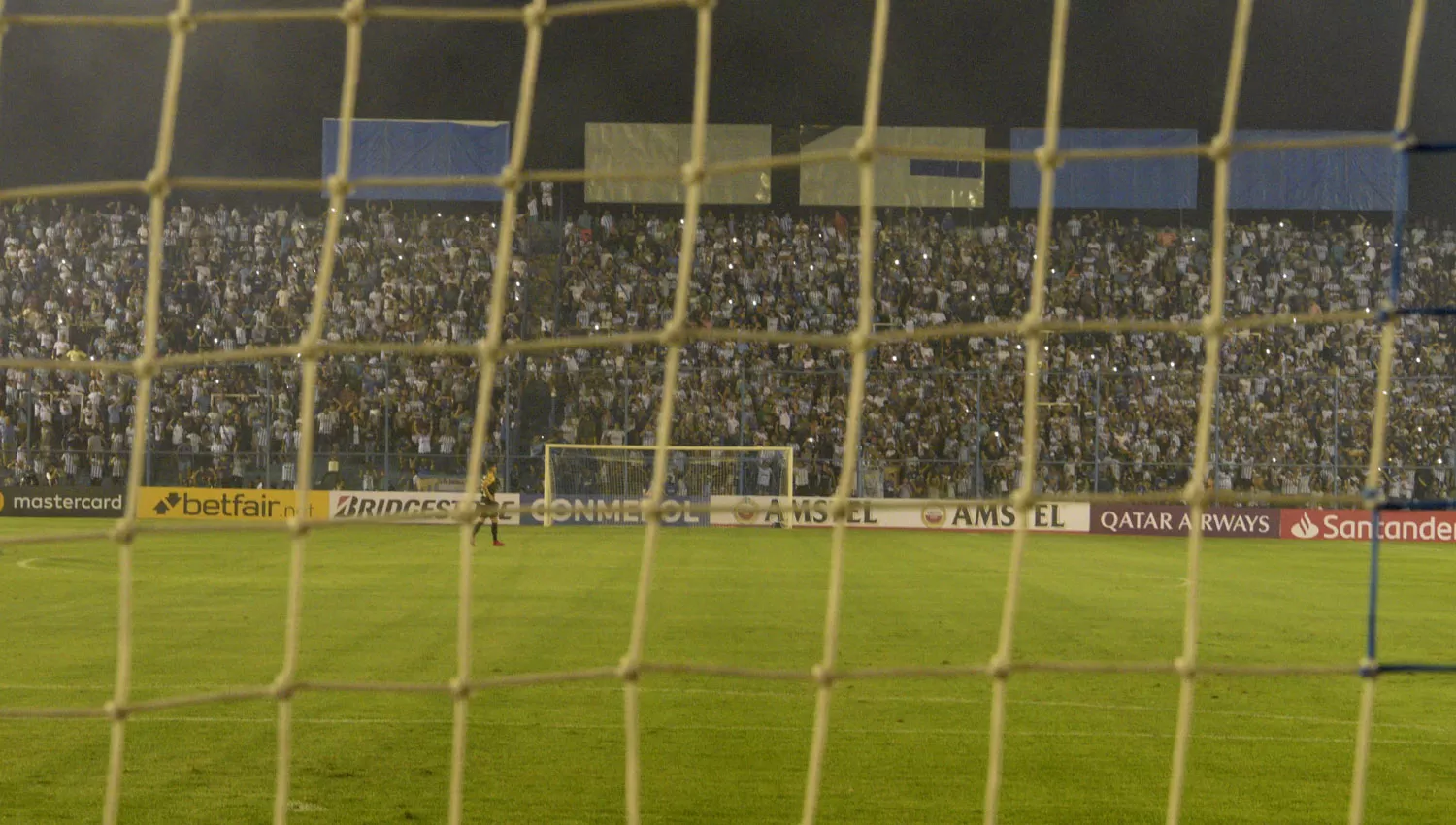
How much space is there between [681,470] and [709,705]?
2048cm

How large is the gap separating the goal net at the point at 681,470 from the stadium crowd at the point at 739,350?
0.42 m

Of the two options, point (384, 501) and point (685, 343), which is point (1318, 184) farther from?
point (685, 343)

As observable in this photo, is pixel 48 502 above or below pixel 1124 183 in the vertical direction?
below

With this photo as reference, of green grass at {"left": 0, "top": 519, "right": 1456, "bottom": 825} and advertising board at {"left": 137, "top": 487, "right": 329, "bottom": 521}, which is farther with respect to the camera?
advertising board at {"left": 137, "top": 487, "right": 329, "bottom": 521}

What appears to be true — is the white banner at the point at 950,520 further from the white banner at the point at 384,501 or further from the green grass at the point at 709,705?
the green grass at the point at 709,705

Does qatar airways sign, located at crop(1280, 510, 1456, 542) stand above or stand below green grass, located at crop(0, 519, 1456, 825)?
above

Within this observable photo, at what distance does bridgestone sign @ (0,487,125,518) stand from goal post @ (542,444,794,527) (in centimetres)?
849

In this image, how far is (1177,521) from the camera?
28609 millimetres

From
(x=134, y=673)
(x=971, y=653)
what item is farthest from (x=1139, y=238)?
(x=134, y=673)

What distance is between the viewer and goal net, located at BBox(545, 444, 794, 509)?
28766mm

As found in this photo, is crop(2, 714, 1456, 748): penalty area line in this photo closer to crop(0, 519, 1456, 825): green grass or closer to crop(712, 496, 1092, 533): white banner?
crop(0, 519, 1456, 825): green grass

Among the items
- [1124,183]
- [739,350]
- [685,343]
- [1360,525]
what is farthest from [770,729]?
[1124,183]

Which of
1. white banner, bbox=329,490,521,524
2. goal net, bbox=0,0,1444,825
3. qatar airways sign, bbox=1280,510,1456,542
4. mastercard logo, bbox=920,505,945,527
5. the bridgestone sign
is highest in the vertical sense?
goal net, bbox=0,0,1444,825

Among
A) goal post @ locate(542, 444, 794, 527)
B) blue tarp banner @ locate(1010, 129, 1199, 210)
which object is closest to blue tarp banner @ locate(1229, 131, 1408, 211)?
blue tarp banner @ locate(1010, 129, 1199, 210)
